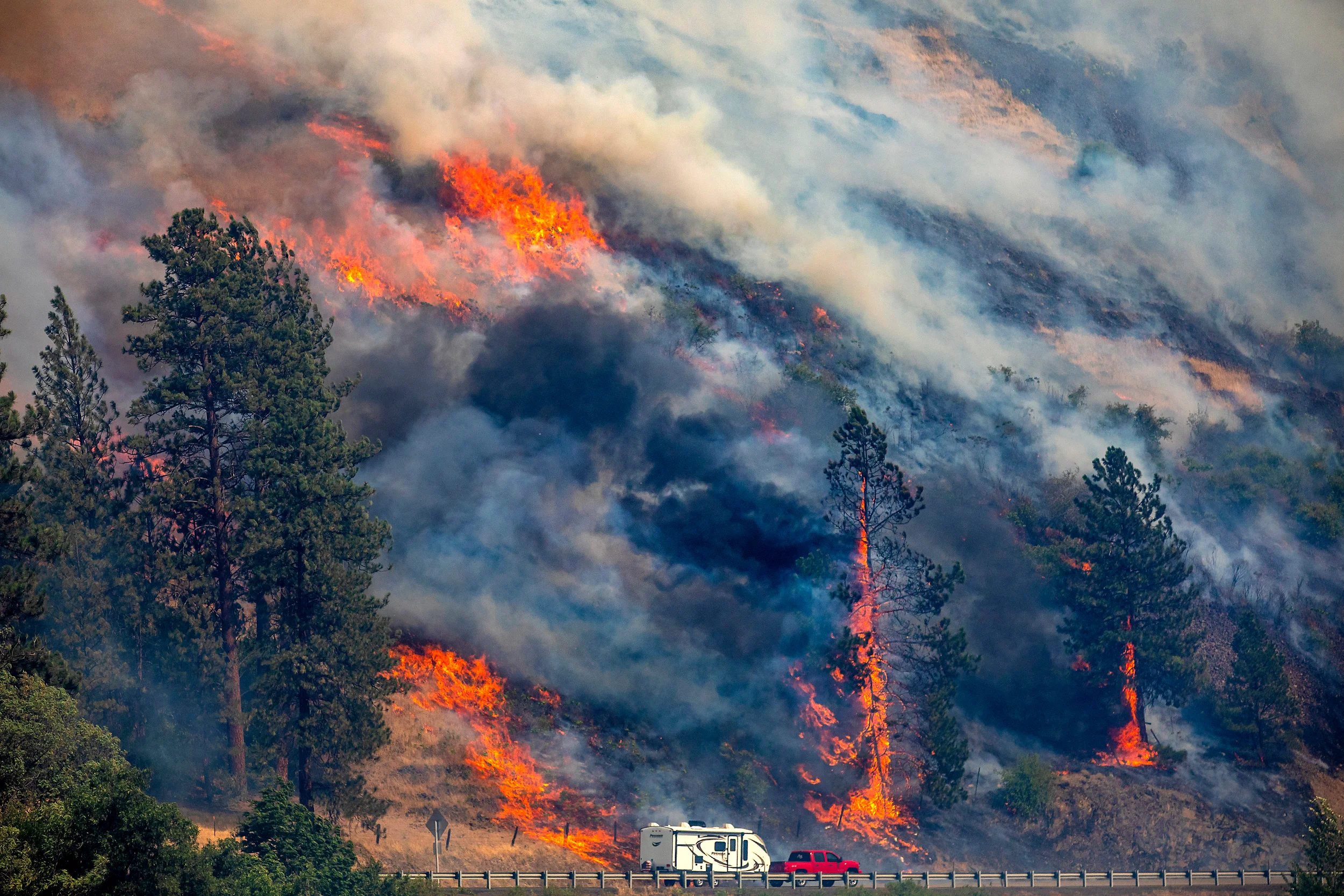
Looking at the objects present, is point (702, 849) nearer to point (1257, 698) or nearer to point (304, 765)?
point (304, 765)

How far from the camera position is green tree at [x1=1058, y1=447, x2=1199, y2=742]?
73688 mm

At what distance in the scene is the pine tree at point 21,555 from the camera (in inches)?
1848

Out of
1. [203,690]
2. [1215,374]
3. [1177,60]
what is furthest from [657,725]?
[1177,60]

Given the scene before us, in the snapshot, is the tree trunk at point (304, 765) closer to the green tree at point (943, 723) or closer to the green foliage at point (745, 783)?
the green foliage at point (745, 783)

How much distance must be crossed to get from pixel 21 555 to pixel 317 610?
15.0 metres

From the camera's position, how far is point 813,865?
Result: 204 ft

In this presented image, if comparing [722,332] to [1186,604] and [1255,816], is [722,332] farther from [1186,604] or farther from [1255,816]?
[1255,816]

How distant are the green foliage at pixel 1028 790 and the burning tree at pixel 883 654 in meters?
3.89

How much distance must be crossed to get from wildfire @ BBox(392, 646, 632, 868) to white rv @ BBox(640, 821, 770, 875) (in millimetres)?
4171

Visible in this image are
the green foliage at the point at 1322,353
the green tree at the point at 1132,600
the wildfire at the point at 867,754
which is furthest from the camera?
the green foliage at the point at 1322,353

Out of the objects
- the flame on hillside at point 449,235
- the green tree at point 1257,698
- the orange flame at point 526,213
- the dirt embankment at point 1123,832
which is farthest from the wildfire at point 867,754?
the flame on hillside at point 449,235

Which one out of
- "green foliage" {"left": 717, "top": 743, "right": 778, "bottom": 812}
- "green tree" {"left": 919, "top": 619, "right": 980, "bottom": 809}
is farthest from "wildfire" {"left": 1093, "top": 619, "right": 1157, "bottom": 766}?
"green foliage" {"left": 717, "top": 743, "right": 778, "bottom": 812}

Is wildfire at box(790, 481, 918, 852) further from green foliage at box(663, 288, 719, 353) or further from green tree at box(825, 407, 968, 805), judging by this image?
green foliage at box(663, 288, 719, 353)

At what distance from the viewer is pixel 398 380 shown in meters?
83.4
